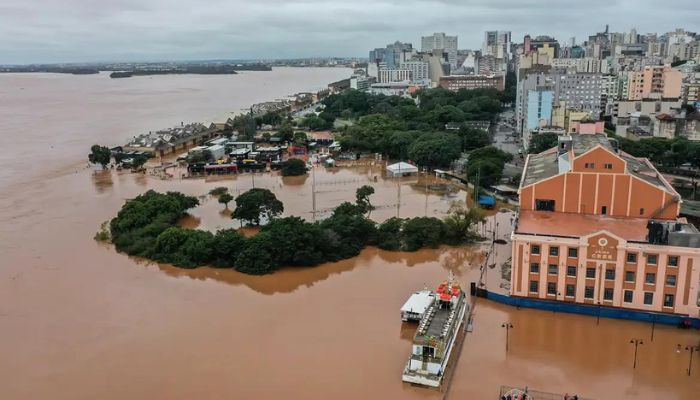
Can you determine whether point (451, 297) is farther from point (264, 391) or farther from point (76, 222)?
point (76, 222)

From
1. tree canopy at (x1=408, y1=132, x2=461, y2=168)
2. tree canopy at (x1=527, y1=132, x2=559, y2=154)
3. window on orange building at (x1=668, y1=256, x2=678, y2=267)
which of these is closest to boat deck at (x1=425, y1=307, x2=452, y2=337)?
window on orange building at (x1=668, y1=256, x2=678, y2=267)

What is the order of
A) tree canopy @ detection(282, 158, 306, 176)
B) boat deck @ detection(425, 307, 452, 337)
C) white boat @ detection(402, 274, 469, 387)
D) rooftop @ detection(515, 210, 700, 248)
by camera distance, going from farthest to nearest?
tree canopy @ detection(282, 158, 306, 176)
rooftop @ detection(515, 210, 700, 248)
boat deck @ detection(425, 307, 452, 337)
white boat @ detection(402, 274, 469, 387)

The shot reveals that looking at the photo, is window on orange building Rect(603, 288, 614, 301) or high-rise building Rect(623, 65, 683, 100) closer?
window on orange building Rect(603, 288, 614, 301)

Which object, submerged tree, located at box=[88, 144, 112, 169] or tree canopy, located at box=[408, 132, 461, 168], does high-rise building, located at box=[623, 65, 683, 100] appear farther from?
submerged tree, located at box=[88, 144, 112, 169]

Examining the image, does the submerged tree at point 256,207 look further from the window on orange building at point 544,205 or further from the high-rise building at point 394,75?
the high-rise building at point 394,75

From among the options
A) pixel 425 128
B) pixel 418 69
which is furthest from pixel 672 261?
pixel 418 69
